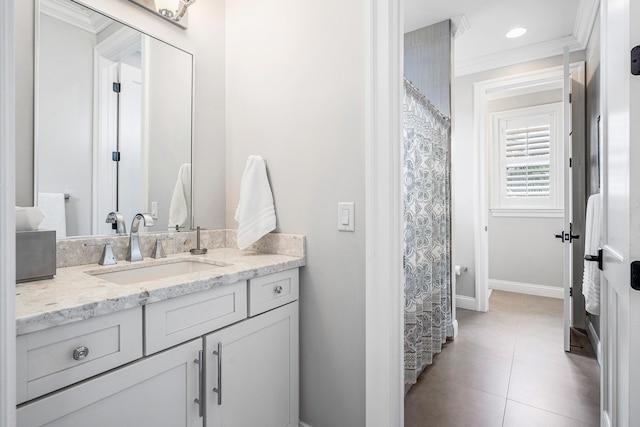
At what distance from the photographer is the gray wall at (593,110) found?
2432 millimetres

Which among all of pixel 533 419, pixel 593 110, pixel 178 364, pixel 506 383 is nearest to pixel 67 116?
pixel 178 364

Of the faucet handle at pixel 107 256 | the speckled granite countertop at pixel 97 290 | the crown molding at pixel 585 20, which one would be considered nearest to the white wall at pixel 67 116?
the faucet handle at pixel 107 256

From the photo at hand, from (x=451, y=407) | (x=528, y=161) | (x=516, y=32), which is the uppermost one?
(x=516, y=32)

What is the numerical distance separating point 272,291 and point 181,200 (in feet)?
2.41

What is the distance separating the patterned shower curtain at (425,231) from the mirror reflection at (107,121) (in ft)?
4.11

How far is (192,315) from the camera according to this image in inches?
43.7

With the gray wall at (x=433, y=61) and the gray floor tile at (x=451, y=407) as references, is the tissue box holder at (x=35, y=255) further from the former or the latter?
the gray wall at (x=433, y=61)

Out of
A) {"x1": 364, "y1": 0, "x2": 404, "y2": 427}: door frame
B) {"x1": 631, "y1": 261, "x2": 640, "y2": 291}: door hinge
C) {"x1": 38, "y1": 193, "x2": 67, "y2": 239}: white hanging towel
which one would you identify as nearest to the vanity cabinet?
{"x1": 364, "y1": 0, "x2": 404, "y2": 427}: door frame

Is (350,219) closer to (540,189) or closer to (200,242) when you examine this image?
(200,242)

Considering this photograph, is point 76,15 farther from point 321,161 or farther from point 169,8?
point 321,161

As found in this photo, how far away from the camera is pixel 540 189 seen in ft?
13.7

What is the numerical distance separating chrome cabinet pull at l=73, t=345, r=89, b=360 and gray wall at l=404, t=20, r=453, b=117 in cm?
285

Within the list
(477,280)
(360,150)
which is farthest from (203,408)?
(477,280)

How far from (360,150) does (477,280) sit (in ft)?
8.98
